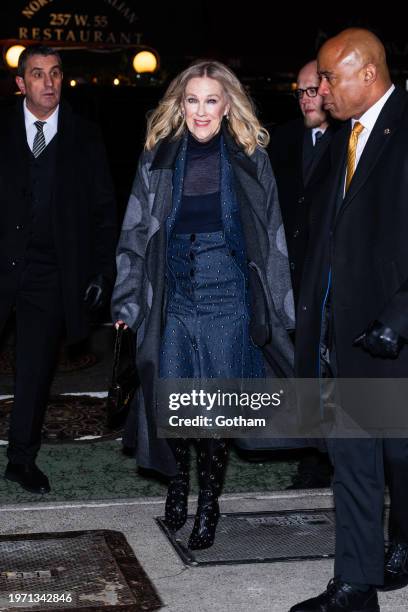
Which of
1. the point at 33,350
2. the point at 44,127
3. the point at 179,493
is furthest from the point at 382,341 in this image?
the point at 44,127

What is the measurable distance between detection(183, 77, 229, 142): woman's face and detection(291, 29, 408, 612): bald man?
84cm

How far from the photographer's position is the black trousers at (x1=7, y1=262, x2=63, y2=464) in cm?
606

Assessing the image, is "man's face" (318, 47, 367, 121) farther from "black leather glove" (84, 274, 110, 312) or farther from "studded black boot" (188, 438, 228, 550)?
"black leather glove" (84, 274, 110, 312)

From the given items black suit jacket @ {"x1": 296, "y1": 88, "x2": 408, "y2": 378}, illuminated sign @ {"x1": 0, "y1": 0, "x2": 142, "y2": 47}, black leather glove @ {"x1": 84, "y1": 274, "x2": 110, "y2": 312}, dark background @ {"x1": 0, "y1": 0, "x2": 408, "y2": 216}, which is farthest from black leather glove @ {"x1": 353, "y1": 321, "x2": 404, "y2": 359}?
illuminated sign @ {"x1": 0, "y1": 0, "x2": 142, "y2": 47}

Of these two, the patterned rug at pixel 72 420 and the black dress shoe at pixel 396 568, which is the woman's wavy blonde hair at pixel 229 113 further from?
the patterned rug at pixel 72 420

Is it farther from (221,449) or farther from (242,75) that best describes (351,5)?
(221,449)

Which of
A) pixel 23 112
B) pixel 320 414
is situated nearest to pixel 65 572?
pixel 320 414

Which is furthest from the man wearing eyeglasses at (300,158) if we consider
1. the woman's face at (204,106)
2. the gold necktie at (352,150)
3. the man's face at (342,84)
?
the man's face at (342,84)

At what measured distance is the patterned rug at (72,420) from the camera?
24.0 feet

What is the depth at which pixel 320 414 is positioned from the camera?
193 inches

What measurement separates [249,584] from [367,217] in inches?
60.4

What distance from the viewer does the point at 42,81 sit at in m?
5.91

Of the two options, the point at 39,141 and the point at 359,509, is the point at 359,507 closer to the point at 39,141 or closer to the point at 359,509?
the point at 359,509

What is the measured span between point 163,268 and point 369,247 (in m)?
1.18
